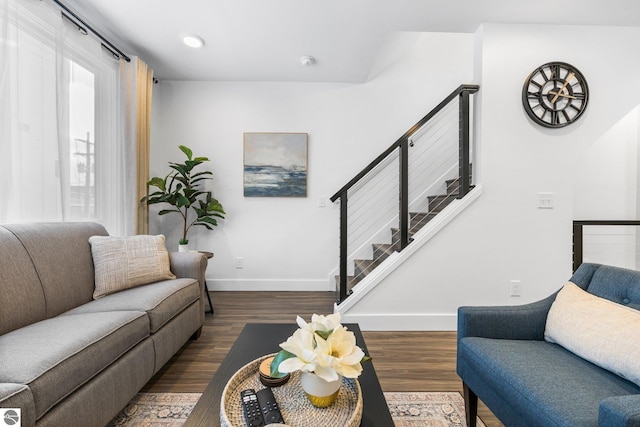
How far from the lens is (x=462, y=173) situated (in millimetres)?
2838

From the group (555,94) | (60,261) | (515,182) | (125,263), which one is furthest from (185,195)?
(555,94)

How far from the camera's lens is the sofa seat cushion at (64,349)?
1.11 meters

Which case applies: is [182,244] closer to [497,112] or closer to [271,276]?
[271,276]

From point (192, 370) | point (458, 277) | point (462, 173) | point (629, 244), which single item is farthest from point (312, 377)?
point (629, 244)

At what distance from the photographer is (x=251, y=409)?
3.06 feet

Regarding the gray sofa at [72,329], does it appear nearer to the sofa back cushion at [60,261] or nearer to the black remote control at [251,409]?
the sofa back cushion at [60,261]

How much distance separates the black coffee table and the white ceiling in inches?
91.8

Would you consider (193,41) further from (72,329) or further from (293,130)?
(72,329)

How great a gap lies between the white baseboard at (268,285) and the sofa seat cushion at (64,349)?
7.13 ft

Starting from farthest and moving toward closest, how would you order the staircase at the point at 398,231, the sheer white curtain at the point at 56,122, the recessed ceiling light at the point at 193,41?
the staircase at the point at 398,231 → the recessed ceiling light at the point at 193,41 → the sheer white curtain at the point at 56,122

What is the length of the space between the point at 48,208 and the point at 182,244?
125cm

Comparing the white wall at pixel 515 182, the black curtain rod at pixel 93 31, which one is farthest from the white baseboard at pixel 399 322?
the black curtain rod at pixel 93 31

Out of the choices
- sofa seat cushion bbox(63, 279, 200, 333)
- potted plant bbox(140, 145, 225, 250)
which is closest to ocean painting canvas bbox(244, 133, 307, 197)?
potted plant bbox(140, 145, 225, 250)

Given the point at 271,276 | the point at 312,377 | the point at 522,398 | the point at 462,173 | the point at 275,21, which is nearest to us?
the point at 312,377
